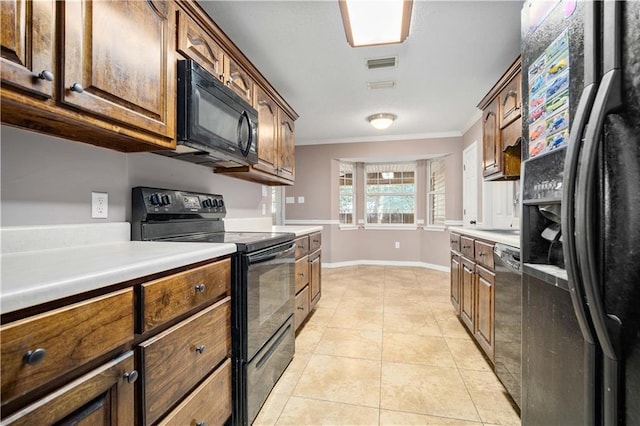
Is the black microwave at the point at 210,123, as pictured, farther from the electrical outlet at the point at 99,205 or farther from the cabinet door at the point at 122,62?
the electrical outlet at the point at 99,205

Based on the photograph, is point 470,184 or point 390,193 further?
point 390,193

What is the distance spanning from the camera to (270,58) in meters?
2.41

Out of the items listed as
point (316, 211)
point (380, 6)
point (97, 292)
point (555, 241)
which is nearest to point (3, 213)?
point (97, 292)

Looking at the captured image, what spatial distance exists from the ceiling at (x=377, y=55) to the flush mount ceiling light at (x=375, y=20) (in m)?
0.19

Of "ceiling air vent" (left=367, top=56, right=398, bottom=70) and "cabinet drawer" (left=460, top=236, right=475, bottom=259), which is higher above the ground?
"ceiling air vent" (left=367, top=56, right=398, bottom=70)

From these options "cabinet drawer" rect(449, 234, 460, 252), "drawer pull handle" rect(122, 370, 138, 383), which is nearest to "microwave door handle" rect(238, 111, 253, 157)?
"drawer pull handle" rect(122, 370, 138, 383)

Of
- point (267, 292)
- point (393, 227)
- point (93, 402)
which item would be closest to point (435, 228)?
point (393, 227)

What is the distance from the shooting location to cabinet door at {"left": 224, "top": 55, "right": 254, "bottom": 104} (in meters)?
1.82

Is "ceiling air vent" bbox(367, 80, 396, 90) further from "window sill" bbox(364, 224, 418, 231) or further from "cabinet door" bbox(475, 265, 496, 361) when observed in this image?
"window sill" bbox(364, 224, 418, 231)

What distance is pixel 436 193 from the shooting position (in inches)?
200

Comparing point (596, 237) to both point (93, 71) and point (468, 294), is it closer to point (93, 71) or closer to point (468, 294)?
point (93, 71)

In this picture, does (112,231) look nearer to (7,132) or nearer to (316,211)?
(7,132)

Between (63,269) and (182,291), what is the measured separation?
1.07ft

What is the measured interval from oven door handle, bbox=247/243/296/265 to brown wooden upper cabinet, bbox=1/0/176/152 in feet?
2.21
